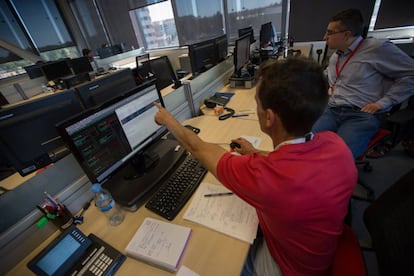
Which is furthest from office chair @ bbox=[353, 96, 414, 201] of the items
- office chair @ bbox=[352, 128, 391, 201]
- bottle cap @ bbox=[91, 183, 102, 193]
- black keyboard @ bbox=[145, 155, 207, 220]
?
bottle cap @ bbox=[91, 183, 102, 193]

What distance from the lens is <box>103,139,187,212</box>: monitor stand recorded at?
937 mm

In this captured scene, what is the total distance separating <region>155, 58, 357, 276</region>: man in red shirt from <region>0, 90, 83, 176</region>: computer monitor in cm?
95

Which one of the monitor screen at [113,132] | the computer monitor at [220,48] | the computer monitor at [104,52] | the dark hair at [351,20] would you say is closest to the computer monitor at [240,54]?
the computer monitor at [220,48]

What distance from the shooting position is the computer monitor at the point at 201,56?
6.66 ft

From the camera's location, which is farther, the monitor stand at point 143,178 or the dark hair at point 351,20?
the dark hair at point 351,20

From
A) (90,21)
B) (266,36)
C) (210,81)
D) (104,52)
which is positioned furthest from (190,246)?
(90,21)

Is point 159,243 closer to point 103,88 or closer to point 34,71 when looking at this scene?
point 103,88

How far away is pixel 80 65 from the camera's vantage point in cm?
414

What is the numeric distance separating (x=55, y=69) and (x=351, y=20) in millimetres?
4737

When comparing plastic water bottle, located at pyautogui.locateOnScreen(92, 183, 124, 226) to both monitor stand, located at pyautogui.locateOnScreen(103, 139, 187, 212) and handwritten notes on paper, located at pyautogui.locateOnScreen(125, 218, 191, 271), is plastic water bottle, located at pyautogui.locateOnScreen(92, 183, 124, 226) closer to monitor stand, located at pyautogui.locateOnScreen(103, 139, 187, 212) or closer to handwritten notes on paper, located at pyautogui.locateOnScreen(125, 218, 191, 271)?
monitor stand, located at pyautogui.locateOnScreen(103, 139, 187, 212)

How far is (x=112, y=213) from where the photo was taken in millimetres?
923

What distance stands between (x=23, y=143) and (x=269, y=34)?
12.3 feet

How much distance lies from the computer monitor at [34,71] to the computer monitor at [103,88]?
3406mm

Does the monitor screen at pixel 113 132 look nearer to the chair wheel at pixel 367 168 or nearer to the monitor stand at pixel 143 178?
the monitor stand at pixel 143 178
